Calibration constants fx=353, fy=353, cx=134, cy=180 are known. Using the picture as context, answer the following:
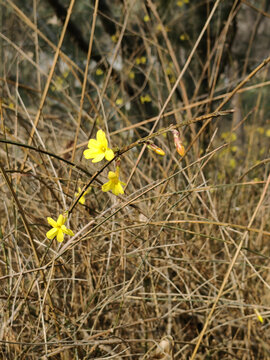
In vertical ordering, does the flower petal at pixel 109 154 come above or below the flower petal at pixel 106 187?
above

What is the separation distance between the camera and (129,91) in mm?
2047

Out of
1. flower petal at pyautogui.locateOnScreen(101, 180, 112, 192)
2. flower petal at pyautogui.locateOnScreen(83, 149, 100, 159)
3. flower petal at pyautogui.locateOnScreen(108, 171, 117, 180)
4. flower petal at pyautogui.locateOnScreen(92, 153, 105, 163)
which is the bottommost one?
flower petal at pyautogui.locateOnScreen(101, 180, 112, 192)

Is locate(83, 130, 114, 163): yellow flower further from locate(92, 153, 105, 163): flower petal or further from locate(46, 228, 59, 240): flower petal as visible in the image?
locate(46, 228, 59, 240): flower petal

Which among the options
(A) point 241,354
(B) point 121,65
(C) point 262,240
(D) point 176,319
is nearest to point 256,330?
(A) point 241,354

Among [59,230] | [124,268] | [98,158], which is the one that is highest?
[98,158]

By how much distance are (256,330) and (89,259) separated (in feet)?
1.74

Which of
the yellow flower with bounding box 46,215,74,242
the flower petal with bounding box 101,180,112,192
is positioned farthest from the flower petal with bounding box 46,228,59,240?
the flower petal with bounding box 101,180,112,192

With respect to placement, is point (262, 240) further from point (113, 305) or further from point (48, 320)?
point (48, 320)

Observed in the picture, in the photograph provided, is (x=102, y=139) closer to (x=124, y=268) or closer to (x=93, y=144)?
(x=93, y=144)

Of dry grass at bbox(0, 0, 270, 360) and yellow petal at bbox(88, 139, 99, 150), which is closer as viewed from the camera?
yellow petal at bbox(88, 139, 99, 150)

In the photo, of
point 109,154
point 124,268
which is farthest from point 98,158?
point 124,268

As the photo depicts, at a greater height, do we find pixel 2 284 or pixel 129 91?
pixel 129 91

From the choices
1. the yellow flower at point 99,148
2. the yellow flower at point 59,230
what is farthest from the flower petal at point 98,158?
the yellow flower at point 59,230

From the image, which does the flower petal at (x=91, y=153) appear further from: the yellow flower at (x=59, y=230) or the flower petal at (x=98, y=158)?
the yellow flower at (x=59, y=230)
